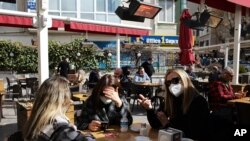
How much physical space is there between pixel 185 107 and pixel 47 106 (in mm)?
1763

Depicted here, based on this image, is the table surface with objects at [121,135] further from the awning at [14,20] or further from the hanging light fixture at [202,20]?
the awning at [14,20]

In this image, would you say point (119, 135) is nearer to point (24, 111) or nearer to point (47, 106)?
point (47, 106)

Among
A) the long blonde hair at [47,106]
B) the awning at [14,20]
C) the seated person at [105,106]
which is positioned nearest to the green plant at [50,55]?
the awning at [14,20]

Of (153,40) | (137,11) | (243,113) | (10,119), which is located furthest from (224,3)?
(153,40)

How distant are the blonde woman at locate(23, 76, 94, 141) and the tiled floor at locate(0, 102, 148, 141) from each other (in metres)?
4.69

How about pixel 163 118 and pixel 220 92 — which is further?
pixel 220 92

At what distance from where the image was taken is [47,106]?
9.20ft

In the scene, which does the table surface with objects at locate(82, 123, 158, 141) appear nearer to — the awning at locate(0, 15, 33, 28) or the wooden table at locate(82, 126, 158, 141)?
the wooden table at locate(82, 126, 158, 141)

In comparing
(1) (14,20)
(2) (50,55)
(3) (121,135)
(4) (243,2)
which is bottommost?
(3) (121,135)

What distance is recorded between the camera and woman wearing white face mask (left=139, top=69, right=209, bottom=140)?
3932 millimetres

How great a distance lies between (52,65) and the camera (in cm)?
2175

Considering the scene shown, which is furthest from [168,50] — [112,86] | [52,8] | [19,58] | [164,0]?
[112,86]

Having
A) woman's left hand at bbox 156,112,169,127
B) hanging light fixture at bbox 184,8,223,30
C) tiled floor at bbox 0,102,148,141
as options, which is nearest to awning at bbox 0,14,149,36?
tiled floor at bbox 0,102,148,141

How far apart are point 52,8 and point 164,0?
1218 cm
